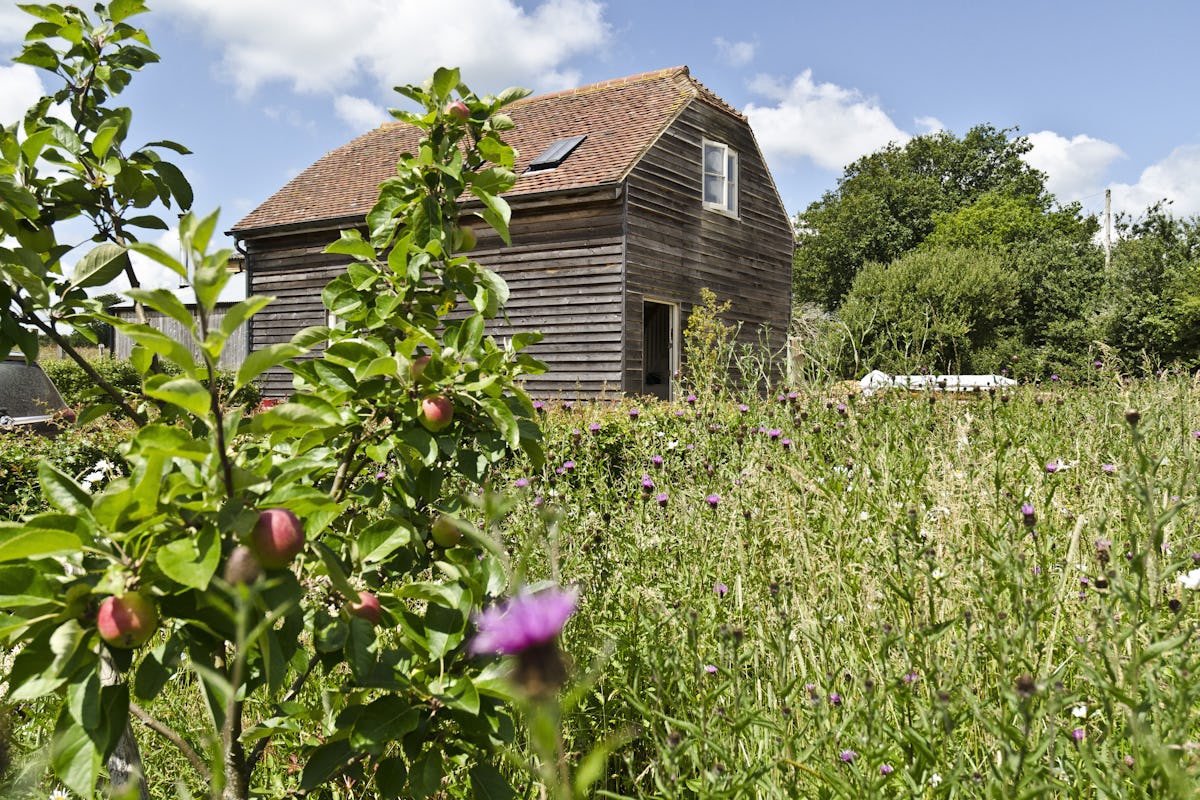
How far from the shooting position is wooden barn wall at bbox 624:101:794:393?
1237 centimetres

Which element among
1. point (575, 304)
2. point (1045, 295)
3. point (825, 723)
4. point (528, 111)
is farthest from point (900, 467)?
point (1045, 295)

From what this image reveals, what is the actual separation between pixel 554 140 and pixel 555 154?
3.12 ft

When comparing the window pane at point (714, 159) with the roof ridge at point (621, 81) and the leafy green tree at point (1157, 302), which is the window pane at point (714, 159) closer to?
the roof ridge at point (621, 81)

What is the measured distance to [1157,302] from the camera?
863 inches

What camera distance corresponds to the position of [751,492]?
275 centimetres

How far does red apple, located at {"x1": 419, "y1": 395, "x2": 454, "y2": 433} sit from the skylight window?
12.0m

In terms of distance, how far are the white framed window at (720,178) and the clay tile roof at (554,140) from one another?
2.70 feet

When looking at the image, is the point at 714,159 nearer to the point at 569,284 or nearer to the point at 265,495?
the point at 569,284

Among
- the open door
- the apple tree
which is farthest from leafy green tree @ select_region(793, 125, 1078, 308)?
the apple tree

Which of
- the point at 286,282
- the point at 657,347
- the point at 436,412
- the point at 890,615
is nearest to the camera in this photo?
the point at 436,412

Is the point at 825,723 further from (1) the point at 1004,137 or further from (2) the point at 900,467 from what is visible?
(1) the point at 1004,137

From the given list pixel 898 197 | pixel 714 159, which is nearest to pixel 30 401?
pixel 714 159

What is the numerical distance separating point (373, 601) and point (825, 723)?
3.16 feet

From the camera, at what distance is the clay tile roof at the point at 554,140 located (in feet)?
41.4
